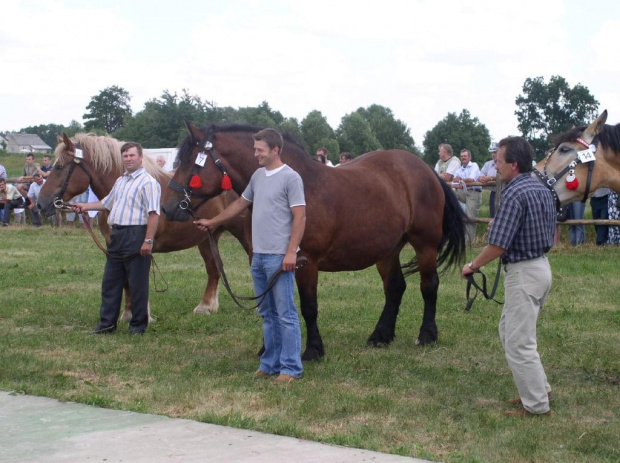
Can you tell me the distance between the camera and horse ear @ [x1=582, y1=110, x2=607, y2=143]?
258 inches

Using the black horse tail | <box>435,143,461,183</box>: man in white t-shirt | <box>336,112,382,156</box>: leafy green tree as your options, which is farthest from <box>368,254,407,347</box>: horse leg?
<box>336,112,382,156</box>: leafy green tree

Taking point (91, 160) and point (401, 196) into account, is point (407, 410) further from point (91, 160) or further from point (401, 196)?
point (91, 160)

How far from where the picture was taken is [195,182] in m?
6.96

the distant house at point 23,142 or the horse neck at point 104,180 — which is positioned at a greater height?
the distant house at point 23,142

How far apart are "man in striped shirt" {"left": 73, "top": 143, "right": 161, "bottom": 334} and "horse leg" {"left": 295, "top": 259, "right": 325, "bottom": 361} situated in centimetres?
216

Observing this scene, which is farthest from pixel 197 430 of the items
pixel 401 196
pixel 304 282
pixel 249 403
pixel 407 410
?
pixel 401 196

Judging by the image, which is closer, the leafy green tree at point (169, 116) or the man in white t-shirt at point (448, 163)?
the man in white t-shirt at point (448, 163)

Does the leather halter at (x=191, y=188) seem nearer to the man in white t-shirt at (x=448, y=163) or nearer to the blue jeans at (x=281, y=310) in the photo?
the blue jeans at (x=281, y=310)

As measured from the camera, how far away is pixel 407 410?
5555mm

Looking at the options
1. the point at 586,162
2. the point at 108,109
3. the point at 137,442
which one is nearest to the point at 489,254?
the point at 586,162

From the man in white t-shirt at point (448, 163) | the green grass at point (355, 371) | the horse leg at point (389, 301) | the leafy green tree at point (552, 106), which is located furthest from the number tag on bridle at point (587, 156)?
the leafy green tree at point (552, 106)

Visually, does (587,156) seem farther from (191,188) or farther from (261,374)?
(191,188)

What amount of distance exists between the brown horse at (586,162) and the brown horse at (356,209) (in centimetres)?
161

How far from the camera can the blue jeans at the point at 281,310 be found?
641cm
